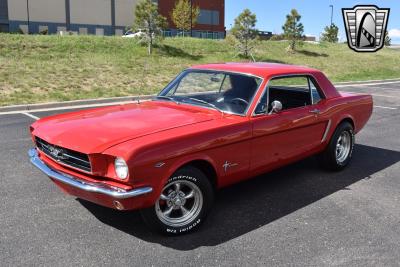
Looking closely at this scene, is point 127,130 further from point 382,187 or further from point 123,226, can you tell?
point 382,187

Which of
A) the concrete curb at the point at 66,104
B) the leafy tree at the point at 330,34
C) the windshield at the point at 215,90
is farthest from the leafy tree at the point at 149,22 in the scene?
the leafy tree at the point at 330,34

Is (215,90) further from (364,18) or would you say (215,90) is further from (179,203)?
(364,18)

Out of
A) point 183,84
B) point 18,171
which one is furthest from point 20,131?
point 183,84

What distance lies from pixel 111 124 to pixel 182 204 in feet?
3.42

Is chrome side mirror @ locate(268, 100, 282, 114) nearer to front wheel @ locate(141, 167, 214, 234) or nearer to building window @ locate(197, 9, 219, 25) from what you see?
front wheel @ locate(141, 167, 214, 234)

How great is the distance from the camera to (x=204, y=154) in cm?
405

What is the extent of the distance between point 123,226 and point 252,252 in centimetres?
131

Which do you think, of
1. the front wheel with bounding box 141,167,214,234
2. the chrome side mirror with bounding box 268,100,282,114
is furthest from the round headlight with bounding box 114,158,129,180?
the chrome side mirror with bounding box 268,100,282,114

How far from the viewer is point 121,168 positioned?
3578 millimetres

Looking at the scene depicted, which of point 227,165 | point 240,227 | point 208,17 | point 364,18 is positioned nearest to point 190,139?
point 227,165

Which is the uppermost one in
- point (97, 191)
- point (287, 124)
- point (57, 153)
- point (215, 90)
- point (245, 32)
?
point (245, 32)

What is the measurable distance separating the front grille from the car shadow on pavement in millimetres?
767

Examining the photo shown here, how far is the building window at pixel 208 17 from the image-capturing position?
70625mm

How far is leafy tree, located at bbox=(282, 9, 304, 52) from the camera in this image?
1148 inches
